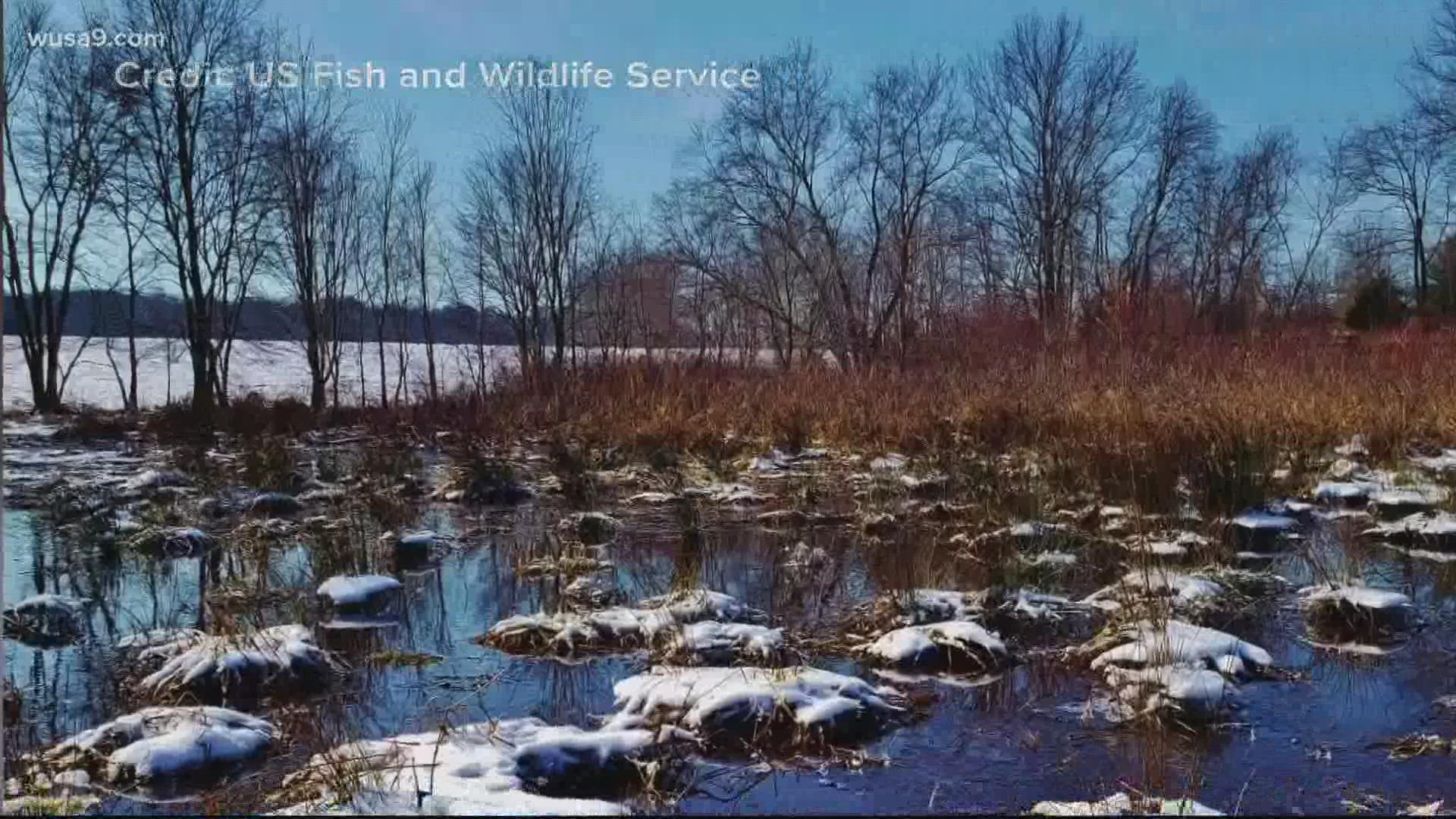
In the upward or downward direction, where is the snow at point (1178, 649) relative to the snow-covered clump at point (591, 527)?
upward

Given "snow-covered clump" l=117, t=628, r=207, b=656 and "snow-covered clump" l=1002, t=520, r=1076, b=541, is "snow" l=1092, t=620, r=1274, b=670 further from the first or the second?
"snow-covered clump" l=117, t=628, r=207, b=656

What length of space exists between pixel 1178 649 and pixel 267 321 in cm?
2223

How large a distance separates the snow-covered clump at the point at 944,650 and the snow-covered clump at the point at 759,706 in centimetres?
40

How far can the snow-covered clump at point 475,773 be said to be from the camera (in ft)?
7.45

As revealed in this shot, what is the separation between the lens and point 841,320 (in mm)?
18281

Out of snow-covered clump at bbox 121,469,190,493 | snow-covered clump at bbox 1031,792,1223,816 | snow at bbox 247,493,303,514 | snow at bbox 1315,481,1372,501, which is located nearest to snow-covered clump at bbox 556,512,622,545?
snow at bbox 247,493,303,514

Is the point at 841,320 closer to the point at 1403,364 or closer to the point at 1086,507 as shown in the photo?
the point at 1403,364

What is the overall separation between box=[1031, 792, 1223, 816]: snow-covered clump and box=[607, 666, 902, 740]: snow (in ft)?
2.16

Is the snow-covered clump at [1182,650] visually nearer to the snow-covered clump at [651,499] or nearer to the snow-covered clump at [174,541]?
the snow-covered clump at [651,499]

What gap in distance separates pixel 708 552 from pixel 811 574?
0.77m

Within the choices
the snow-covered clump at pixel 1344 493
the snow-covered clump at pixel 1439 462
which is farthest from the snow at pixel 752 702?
the snow-covered clump at pixel 1439 462

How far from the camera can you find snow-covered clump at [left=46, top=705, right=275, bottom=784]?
2553 mm

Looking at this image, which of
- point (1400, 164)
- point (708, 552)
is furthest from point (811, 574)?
point (1400, 164)

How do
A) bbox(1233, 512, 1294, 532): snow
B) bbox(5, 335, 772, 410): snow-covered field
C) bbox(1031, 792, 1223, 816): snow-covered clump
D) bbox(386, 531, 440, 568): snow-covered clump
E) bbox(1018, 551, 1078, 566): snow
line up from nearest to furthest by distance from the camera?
bbox(1031, 792, 1223, 816): snow-covered clump, bbox(1018, 551, 1078, 566): snow, bbox(386, 531, 440, 568): snow-covered clump, bbox(1233, 512, 1294, 532): snow, bbox(5, 335, 772, 410): snow-covered field
